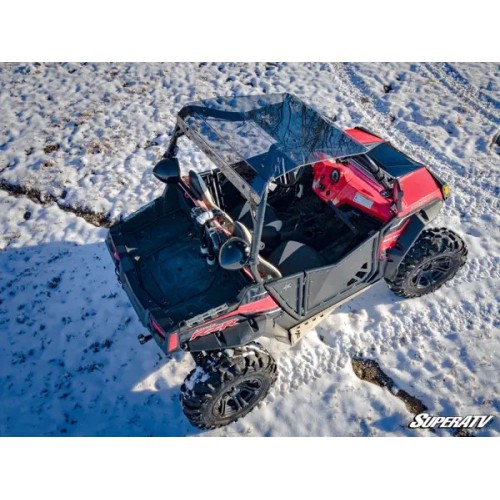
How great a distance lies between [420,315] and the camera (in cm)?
536

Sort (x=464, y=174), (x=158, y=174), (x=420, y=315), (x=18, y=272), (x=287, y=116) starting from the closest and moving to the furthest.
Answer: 1. (x=287, y=116)
2. (x=158, y=174)
3. (x=420, y=315)
4. (x=18, y=272)
5. (x=464, y=174)

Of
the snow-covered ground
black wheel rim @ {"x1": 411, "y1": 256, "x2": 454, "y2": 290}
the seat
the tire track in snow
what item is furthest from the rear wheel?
the tire track in snow

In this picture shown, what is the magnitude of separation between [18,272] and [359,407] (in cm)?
456

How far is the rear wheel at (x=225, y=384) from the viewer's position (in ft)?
13.1

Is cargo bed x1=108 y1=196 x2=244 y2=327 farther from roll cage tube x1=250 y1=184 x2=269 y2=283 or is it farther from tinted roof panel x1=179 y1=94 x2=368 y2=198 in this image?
tinted roof panel x1=179 y1=94 x2=368 y2=198

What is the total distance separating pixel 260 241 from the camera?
14.3 feet

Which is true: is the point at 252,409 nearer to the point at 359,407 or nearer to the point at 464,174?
the point at 359,407

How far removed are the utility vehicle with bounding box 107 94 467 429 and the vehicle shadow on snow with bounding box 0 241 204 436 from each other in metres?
0.68

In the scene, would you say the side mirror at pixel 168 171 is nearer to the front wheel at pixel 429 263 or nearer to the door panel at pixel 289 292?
Answer: the door panel at pixel 289 292

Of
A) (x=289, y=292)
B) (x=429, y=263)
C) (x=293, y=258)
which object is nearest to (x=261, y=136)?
(x=293, y=258)

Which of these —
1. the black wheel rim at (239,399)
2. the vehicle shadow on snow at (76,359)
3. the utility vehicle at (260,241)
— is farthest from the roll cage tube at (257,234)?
the vehicle shadow on snow at (76,359)

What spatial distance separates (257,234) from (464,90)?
703 cm

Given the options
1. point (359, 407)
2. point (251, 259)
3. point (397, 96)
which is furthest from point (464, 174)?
point (251, 259)

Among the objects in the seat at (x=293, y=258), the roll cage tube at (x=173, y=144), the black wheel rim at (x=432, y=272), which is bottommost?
the black wheel rim at (x=432, y=272)
